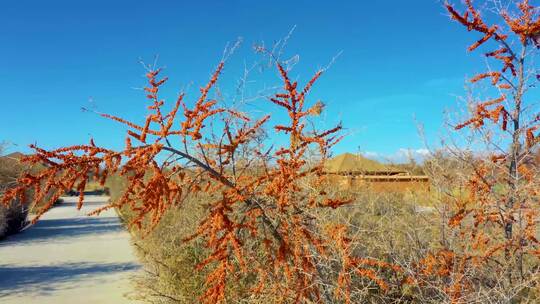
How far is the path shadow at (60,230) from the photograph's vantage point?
16031 millimetres

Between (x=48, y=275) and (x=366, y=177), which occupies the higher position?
(x=366, y=177)

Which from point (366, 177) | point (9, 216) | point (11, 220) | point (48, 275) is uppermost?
point (366, 177)

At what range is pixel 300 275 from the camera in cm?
347

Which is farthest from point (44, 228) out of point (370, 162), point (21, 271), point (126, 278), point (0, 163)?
point (370, 162)

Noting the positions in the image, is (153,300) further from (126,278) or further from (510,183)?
(510,183)

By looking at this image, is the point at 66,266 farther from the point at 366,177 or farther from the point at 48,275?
the point at 366,177

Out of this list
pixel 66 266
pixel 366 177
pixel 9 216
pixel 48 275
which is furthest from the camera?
pixel 9 216

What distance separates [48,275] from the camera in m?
9.96

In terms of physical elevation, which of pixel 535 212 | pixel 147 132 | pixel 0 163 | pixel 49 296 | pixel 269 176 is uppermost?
pixel 0 163

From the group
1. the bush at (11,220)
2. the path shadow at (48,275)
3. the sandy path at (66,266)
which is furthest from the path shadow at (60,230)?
the path shadow at (48,275)

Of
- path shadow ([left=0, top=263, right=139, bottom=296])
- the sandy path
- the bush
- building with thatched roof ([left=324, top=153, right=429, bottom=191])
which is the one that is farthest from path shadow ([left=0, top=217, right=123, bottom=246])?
building with thatched roof ([left=324, top=153, right=429, bottom=191])

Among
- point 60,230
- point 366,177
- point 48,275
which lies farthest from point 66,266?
point 60,230

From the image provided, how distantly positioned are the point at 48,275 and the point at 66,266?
42.0 inches

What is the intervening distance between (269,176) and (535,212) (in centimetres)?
237
